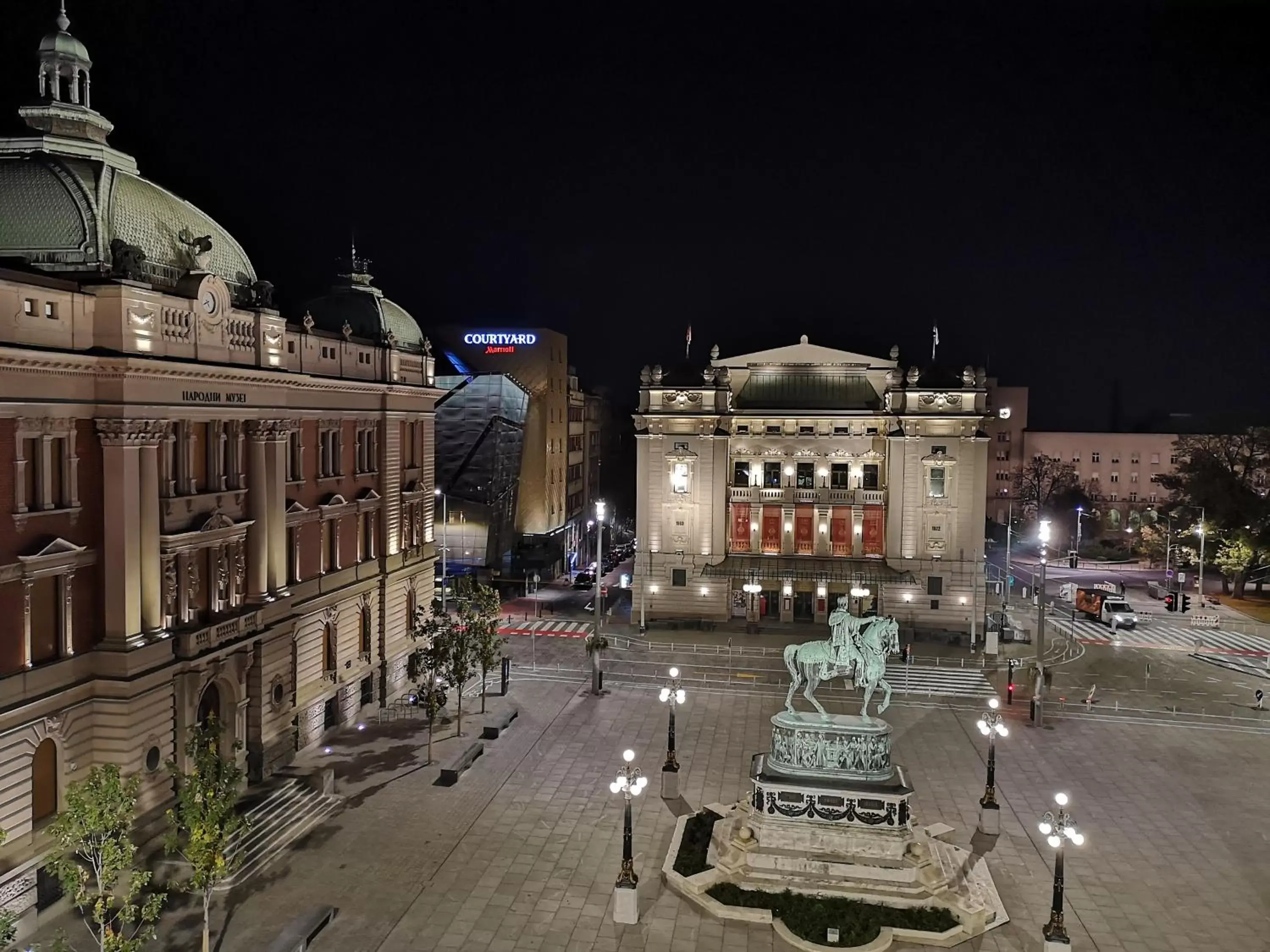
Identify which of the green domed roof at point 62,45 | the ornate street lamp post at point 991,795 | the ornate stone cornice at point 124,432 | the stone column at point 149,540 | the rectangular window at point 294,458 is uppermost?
the green domed roof at point 62,45

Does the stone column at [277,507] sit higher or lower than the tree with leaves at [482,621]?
higher

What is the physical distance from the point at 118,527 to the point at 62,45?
55.8 ft

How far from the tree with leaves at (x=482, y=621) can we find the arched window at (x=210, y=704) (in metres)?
11.3

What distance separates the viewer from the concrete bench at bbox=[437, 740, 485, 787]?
36.2 meters

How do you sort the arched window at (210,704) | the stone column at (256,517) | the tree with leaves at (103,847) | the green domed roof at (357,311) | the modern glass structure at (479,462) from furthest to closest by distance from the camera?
the modern glass structure at (479,462)
the green domed roof at (357,311)
the stone column at (256,517)
the arched window at (210,704)
the tree with leaves at (103,847)

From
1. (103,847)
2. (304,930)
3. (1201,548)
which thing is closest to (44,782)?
(103,847)

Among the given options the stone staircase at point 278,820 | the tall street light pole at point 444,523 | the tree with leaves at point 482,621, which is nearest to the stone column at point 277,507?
the stone staircase at point 278,820

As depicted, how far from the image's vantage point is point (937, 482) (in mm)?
64375

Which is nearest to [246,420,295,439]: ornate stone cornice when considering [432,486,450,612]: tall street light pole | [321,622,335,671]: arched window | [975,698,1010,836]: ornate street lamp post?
[321,622,335,671]: arched window

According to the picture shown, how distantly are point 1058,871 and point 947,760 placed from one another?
15.7 m

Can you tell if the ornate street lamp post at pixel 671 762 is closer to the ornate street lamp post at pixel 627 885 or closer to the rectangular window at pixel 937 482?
the ornate street lamp post at pixel 627 885

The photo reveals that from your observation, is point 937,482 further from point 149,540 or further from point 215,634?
point 149,540

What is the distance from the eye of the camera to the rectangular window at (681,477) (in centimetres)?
6644

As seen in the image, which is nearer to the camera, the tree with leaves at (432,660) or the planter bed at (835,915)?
the planter bed at (835,915)
